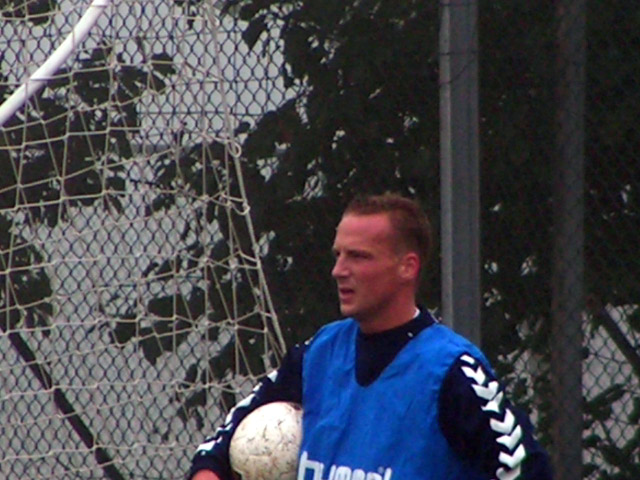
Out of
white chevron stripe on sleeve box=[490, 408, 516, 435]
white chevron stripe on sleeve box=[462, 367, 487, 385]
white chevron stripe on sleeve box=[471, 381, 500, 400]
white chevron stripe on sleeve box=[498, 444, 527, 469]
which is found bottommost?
white chevron stripe on sleeve box=[498, 444, 527, 469]

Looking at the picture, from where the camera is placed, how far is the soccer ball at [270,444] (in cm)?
289

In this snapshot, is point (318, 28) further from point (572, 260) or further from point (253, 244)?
point (572, 260)

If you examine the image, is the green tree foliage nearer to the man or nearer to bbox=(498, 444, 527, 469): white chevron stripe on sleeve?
the man

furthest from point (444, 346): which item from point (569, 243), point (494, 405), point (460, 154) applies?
point (569, 243)

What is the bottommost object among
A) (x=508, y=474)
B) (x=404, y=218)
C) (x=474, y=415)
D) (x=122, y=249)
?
(x=508, y=474)

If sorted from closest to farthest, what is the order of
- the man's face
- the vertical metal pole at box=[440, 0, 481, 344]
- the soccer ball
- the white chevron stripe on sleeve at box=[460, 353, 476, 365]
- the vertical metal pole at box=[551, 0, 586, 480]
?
the white chevron stripe on sleeve at box=[460, 353, 476, 365] < the man's face < the soccer ball < the vertical metal pole at box=[440, 0, 481, 344] < the vertical metal pole at box=[551, 0, 586, 480]

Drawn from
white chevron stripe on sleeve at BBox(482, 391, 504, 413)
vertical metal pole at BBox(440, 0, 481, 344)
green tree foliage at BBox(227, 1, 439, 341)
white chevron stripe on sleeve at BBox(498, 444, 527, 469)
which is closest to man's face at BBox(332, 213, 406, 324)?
white chevron stripe on sleeve at BBox(482, 391, 504, 413)

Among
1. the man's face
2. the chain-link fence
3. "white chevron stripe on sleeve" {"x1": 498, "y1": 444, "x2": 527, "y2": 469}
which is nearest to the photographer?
"white chevron stripe on sleeve" {"x1": 498, "y1": 444, "x2": 527, "y2": 469}

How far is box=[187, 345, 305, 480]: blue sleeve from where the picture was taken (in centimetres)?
297

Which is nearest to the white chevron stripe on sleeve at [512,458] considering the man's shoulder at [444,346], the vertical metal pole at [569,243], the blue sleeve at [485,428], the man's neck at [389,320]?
the blue sleeve at [485,428]

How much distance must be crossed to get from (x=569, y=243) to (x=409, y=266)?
1.45m

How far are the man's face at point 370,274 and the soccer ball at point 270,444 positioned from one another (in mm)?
288

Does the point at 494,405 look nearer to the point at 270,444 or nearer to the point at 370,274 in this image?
the point at 370,274

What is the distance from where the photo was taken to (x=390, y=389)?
2738 mm
